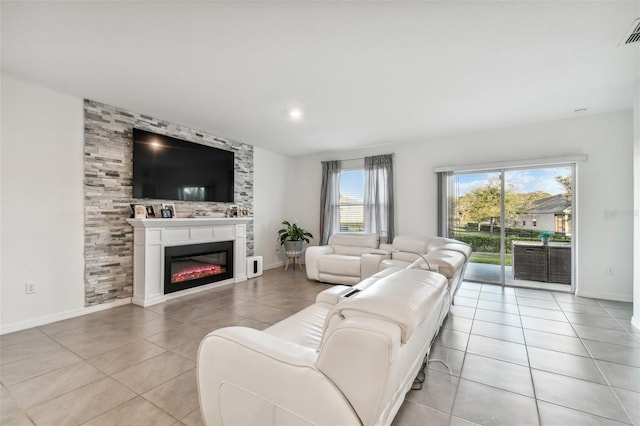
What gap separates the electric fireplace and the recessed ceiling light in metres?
2.46

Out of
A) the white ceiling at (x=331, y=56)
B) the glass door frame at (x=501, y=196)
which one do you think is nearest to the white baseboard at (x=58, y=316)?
the white ceiling at (x=331, y=56)

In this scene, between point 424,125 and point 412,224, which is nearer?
point 424,125

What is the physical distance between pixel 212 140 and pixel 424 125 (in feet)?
12.0

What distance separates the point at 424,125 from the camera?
A: 14.1 ft

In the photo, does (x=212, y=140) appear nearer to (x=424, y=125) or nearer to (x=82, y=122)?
(x=82, y=122)

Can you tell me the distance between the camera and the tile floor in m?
1.64

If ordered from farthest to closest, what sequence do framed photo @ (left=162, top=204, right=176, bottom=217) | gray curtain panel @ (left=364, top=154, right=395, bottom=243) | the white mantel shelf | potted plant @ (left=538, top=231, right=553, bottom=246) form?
gray curtain panel @ (left=364, top=154, right=395, bottom=243) → potted plant @ (left=538, top=231, right=553, bottom=246) → framed photo @ (left=162, top=204, right=176, bottom=217) → the white mantel shelf

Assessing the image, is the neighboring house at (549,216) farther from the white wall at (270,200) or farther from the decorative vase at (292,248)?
the white wall at (270,200)

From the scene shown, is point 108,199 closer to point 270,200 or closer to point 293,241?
point 270,200

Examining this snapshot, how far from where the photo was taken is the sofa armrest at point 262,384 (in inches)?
36.6

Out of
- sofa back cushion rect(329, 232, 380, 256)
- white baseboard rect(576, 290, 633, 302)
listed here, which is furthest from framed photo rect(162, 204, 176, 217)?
white baseboard rect(576, 290, 633, 302)

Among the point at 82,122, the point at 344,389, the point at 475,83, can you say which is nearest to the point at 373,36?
the point at 475,83

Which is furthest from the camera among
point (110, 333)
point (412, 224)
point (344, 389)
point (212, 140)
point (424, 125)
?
point (412, 224)

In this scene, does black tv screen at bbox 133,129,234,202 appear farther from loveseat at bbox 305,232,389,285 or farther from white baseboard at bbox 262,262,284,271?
loveseat at bbox 305,232,389,285
